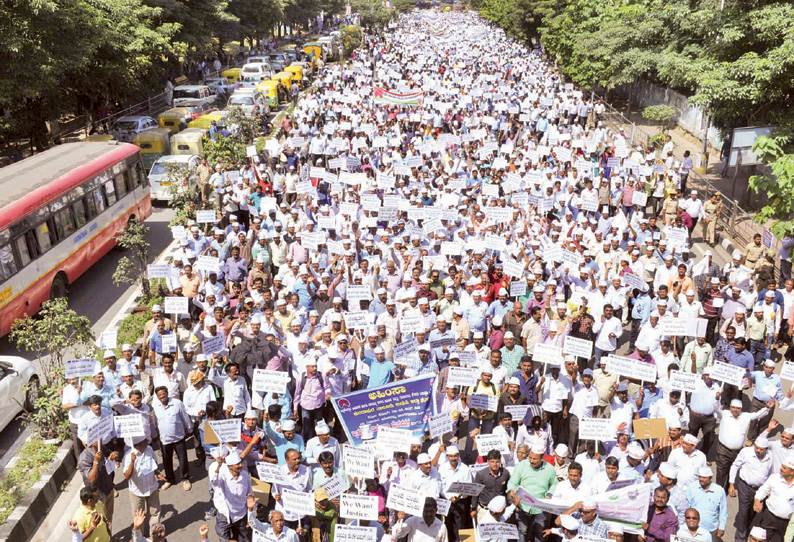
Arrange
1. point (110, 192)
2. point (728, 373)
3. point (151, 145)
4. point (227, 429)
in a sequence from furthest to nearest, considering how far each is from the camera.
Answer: point (151, 145)
point (110, 192)
point (728, 373)
point (227, 429)

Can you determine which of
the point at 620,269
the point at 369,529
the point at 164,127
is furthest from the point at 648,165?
the point at 164,127

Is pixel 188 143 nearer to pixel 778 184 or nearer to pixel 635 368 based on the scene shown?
pixel 778 184

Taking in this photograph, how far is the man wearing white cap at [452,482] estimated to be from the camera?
7.43 metres

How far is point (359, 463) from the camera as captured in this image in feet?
23.7

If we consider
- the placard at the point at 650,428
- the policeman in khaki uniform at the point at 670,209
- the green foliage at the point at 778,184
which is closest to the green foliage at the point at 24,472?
the placard at the point at 650,428

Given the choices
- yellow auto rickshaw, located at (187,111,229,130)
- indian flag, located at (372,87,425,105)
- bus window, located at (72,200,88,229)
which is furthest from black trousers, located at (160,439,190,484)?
yellow auto rickshaw, located at (187,111,229,130)

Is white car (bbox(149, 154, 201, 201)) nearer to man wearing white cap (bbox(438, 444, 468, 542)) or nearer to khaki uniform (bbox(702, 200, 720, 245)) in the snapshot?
khaki uniform (bbox(702, 200, 720, 245))

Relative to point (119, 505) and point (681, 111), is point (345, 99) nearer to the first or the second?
point (681, 111)

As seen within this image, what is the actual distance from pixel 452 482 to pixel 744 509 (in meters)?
3.44

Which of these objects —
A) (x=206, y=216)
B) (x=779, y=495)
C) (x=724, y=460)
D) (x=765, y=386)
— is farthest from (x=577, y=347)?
(x=206, y=216)

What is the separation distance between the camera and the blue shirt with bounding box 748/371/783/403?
29.9 feet

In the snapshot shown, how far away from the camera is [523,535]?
299 inches

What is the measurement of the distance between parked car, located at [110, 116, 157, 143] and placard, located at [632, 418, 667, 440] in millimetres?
23692

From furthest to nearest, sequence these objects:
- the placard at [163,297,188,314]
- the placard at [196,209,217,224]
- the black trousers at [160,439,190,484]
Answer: the placard at [196,209,217,224]
the placard at [163,297,188,314]
the black trousers at [160,439,190,484]
